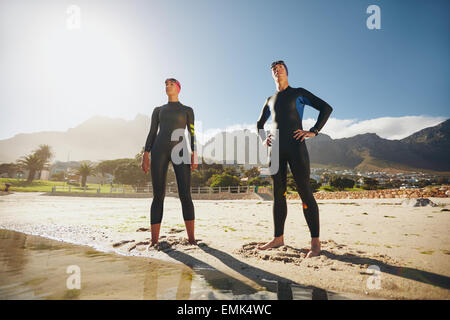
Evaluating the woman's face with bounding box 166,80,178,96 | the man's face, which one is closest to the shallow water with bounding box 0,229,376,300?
the woman's face with bounding box 166,80,178,96

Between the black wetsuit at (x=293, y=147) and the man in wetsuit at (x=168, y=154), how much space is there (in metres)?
1.27

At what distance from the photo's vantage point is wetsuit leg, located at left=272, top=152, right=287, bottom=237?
2943 mm

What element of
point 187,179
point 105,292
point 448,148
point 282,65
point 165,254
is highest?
point 448,148

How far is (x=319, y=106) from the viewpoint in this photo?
2957 mm

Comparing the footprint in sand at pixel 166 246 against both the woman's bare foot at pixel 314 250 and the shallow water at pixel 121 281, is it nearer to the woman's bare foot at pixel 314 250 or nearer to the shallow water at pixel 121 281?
the shallow water at pixel 121 281

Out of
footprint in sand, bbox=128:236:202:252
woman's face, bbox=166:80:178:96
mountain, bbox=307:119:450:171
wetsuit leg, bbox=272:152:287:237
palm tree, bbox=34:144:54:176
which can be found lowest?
footprint in sand, bbox=128:236:202:252

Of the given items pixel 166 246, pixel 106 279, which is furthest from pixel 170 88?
pixel 106 279

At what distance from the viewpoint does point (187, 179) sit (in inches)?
128

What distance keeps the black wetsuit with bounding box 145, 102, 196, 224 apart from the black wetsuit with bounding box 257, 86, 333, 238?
50.6 inches

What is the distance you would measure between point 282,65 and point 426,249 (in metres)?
3.06

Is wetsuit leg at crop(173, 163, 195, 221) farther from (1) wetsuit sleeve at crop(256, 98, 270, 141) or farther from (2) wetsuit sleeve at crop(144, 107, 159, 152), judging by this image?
(1) wetsuit sleeve at crop(256, 98, 270, 141)

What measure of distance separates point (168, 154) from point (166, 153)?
33 mm
